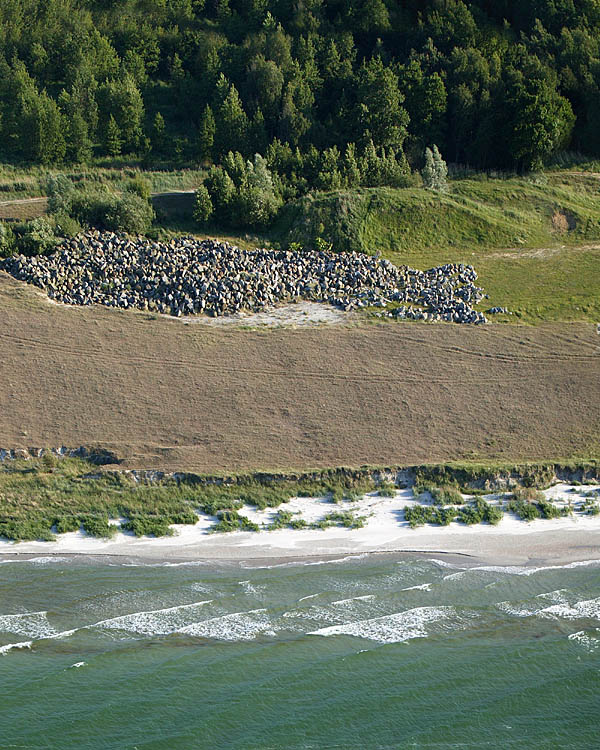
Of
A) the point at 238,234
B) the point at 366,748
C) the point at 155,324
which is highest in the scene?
the point at 238,234

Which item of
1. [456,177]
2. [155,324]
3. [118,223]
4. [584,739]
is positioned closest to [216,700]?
[584,739]

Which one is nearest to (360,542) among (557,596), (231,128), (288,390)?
(557,596)

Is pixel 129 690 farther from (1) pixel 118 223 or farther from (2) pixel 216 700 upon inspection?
(1) pixel 118 223

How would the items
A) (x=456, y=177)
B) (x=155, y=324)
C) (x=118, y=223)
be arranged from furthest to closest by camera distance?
1. (x=456, y=177)
2. (x=118, y=223)
3. (x=155, y=324)

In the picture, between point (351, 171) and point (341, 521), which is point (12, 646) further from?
point (351, 171)

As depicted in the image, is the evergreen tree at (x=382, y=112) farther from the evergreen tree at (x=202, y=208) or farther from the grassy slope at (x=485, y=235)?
the evergreen tree at (x=202, y=208)
